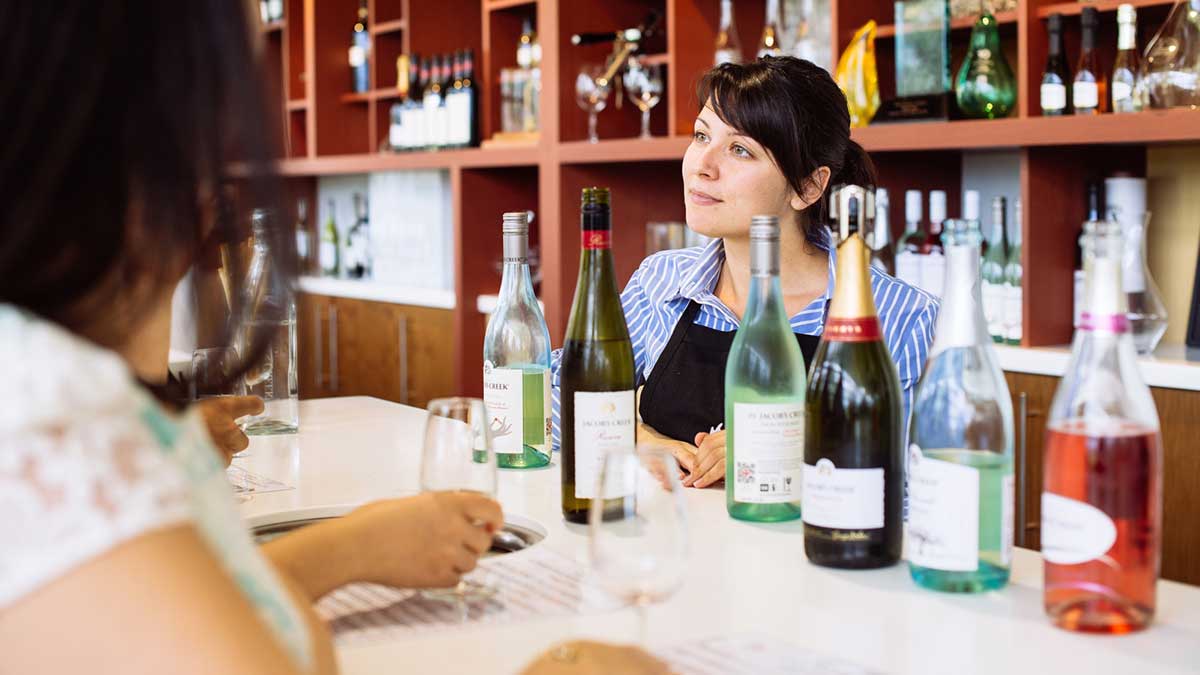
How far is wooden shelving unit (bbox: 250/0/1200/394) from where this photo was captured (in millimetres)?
2572

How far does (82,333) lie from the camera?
2.13 ft

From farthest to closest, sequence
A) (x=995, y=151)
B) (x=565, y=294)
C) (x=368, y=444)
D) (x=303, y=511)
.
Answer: (x=565, y=294)
(x=995, y=151)
(x=368, y=444)
(x=303, y=511)

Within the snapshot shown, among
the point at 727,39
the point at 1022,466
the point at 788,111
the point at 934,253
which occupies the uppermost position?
the point at 727,39

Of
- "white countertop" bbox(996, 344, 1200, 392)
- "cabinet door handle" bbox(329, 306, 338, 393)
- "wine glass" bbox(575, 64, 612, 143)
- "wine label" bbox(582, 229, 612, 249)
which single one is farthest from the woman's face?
"cabinet door handle" bbox(329, 306, 338, 393)

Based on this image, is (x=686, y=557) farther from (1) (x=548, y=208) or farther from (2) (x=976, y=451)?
(1) (x=548, y=208)

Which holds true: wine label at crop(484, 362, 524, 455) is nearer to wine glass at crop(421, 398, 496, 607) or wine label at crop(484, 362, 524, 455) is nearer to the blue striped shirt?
the blue striped shirt

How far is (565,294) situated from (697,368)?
1.74 metres

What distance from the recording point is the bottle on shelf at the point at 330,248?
5195 millimetres

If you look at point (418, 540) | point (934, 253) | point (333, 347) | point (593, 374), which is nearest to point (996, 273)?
point (934, 253)

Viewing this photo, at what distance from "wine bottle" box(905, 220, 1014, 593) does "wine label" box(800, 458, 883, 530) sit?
34 mm

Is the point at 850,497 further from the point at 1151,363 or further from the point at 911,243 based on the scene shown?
the point at 911,243

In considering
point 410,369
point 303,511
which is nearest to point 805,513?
point 303,511

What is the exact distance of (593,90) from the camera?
12.0 ft

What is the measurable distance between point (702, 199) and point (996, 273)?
3.43 ft
